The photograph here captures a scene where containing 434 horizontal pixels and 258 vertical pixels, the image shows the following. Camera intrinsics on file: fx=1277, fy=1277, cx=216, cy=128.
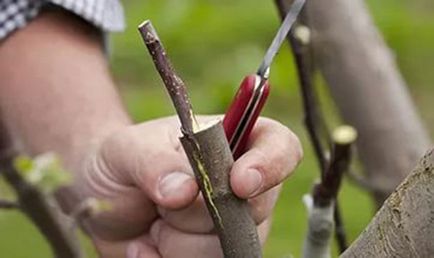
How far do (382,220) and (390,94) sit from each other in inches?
32.2

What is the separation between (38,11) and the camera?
152cm

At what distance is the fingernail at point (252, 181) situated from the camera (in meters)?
0.77

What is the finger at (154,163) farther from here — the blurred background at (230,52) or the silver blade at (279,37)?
the blurred background at (230,52)

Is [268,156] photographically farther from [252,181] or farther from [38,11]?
[38,11]

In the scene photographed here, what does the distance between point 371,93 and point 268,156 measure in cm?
59

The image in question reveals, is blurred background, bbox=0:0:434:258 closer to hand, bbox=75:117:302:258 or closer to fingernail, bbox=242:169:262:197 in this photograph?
hand, bbox=75:117:302:258

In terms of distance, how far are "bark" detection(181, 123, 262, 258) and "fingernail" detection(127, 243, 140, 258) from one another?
0.35 m

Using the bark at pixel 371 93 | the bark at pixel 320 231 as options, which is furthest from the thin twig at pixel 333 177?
the bark at pixel 371 93

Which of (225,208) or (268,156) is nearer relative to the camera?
(225,208)

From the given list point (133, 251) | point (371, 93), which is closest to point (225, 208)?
point (133, 251)

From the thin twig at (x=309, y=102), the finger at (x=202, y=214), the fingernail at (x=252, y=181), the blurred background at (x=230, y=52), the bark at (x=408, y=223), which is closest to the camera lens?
the bark at (x=408, y=223)

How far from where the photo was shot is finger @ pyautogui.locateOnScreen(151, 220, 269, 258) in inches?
39.1

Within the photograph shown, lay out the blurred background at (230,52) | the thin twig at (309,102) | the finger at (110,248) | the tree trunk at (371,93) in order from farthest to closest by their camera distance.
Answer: the blurred background at (230,52), the tree trunk at (371,93), the finger at (110,248), the thin twig at (309,102)

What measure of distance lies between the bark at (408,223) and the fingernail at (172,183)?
24cm
